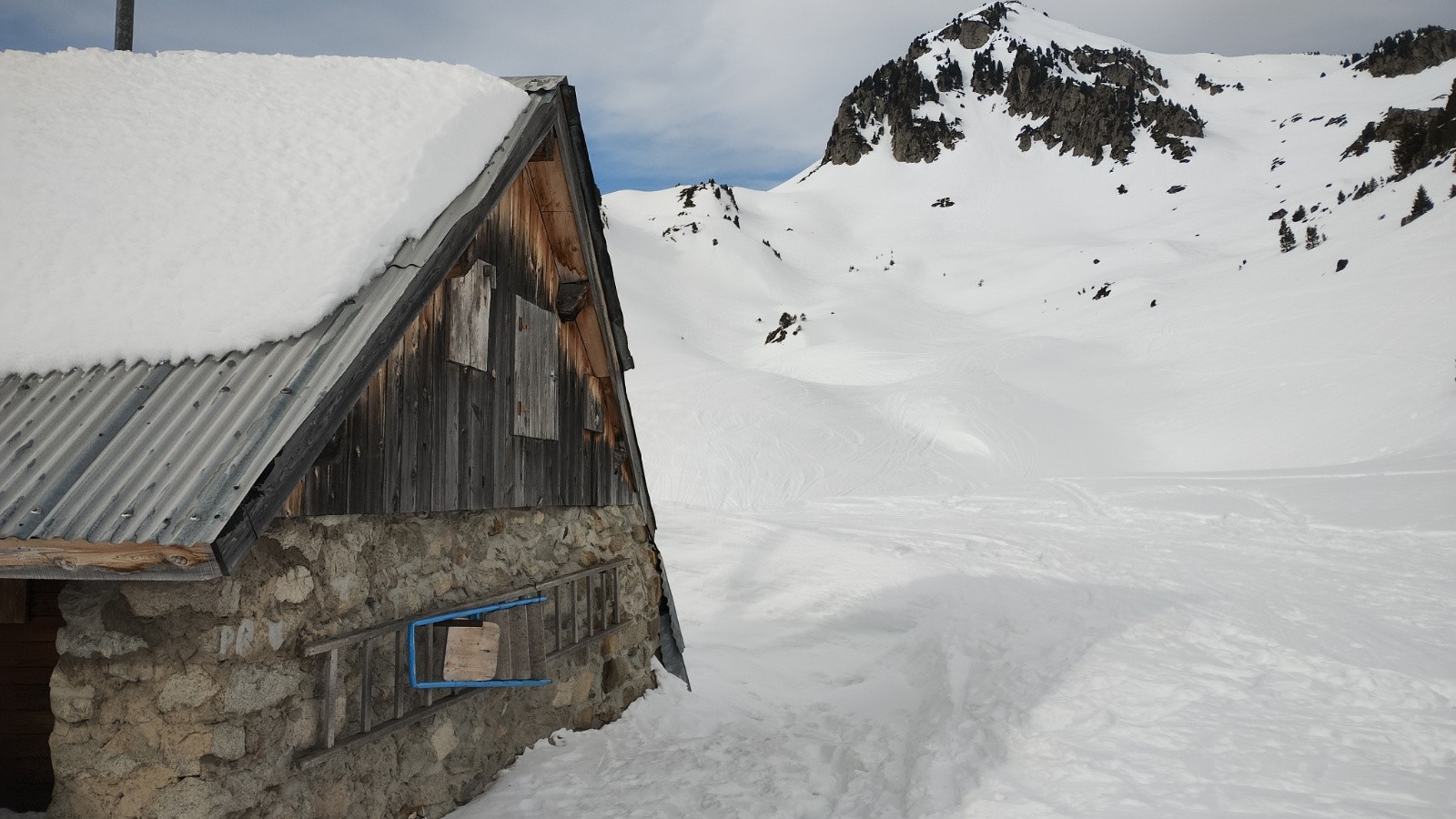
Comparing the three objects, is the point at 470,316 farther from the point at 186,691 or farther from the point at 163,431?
the point at 186,691

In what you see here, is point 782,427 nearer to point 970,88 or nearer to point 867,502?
point 867,502

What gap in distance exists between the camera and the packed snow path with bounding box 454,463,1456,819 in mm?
6738

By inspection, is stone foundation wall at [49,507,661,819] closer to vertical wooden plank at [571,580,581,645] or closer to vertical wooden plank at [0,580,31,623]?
vertical wooden plank at [0,580,31,623]

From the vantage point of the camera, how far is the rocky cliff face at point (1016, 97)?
3583 inches

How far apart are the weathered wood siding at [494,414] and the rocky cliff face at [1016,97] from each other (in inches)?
3453

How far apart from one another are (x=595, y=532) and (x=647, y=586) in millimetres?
1266

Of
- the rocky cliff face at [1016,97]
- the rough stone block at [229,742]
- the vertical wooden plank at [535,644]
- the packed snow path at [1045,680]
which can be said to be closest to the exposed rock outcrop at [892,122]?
the rocky cliff face at [1016,97]

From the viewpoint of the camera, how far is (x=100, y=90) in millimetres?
6285

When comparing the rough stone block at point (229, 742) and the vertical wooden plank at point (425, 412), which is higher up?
the vertical wooden plank at point (425, 412)

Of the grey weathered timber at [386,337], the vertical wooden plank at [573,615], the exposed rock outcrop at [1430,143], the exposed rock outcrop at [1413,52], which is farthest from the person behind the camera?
the exposed rock outcrop at [1413,52]

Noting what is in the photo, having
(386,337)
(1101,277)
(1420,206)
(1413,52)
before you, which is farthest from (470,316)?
(1413,52)

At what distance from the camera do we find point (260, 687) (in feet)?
14.9

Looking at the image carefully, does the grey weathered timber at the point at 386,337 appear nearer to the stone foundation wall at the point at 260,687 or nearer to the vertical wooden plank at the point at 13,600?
the stone foundation wall at the point at 260,687

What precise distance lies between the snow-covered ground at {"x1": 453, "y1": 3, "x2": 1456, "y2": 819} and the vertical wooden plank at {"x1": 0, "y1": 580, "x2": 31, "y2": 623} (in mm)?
2988
